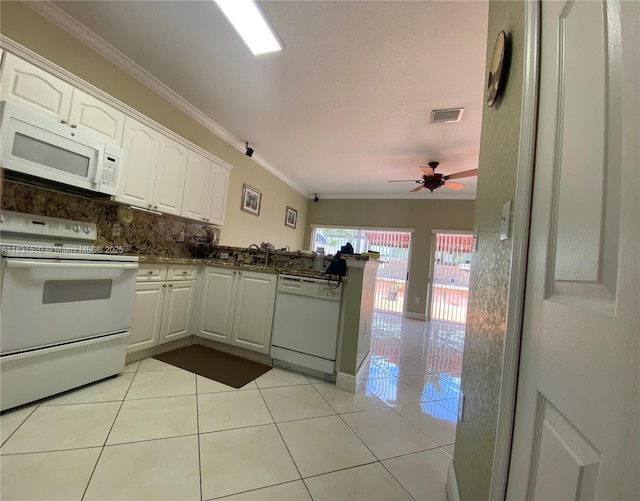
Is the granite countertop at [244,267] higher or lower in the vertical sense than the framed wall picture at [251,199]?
lower

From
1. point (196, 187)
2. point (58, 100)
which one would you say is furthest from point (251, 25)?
point (196, 187)

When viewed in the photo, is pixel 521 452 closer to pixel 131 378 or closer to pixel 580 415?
pixel 580 415

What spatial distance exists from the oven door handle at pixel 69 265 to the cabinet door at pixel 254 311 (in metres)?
0.94

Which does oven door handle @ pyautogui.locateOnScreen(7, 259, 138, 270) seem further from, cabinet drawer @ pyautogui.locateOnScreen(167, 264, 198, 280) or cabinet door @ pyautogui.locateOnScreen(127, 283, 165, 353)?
cabinet drawer @ pyautogui.locateOnScreen(167, 264, 198, 280)

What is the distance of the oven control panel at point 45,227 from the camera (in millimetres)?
1682

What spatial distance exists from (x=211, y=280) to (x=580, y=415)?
283cm

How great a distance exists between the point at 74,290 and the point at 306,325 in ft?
5.44

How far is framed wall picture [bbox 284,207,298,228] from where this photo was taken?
562 cm

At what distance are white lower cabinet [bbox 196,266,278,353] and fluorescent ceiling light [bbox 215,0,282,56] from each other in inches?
75.5

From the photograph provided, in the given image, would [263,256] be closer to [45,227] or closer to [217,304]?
[217,304]

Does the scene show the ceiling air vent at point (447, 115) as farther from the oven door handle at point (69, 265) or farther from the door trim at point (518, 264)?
the oven door handle at point (69, 265)

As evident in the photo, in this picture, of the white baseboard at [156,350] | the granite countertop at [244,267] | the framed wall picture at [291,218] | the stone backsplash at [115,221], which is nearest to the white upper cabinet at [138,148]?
the stone backsplash at [115,221]

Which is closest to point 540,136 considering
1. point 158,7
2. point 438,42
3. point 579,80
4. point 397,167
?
point 579,80

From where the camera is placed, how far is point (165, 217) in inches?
117
